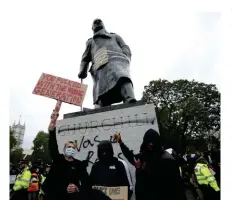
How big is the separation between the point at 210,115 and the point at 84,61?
18030mm

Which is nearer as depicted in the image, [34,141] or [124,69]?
[124,69]

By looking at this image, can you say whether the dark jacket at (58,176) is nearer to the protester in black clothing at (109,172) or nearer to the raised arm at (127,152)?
the protester in black clothing at (109,172)

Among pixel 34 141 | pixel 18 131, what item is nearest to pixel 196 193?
pixel 34 141

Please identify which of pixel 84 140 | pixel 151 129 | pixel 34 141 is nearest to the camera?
pixel 151 129

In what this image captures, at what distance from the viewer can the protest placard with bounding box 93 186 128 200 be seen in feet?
13.3

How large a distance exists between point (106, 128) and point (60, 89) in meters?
1.07

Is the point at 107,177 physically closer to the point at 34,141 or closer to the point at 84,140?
the point at 84,140

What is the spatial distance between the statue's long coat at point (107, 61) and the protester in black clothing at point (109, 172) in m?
1.76

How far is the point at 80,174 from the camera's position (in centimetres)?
414

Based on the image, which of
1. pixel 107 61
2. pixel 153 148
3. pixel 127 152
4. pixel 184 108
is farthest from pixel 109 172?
pixel 184 108

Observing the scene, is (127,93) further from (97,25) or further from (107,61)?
(97,25)

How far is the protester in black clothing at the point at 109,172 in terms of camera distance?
425cm

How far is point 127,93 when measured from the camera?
18.5 ft

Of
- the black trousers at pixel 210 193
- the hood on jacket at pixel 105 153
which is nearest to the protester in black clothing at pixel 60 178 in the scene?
the hood on jacket at pixel 105 153
